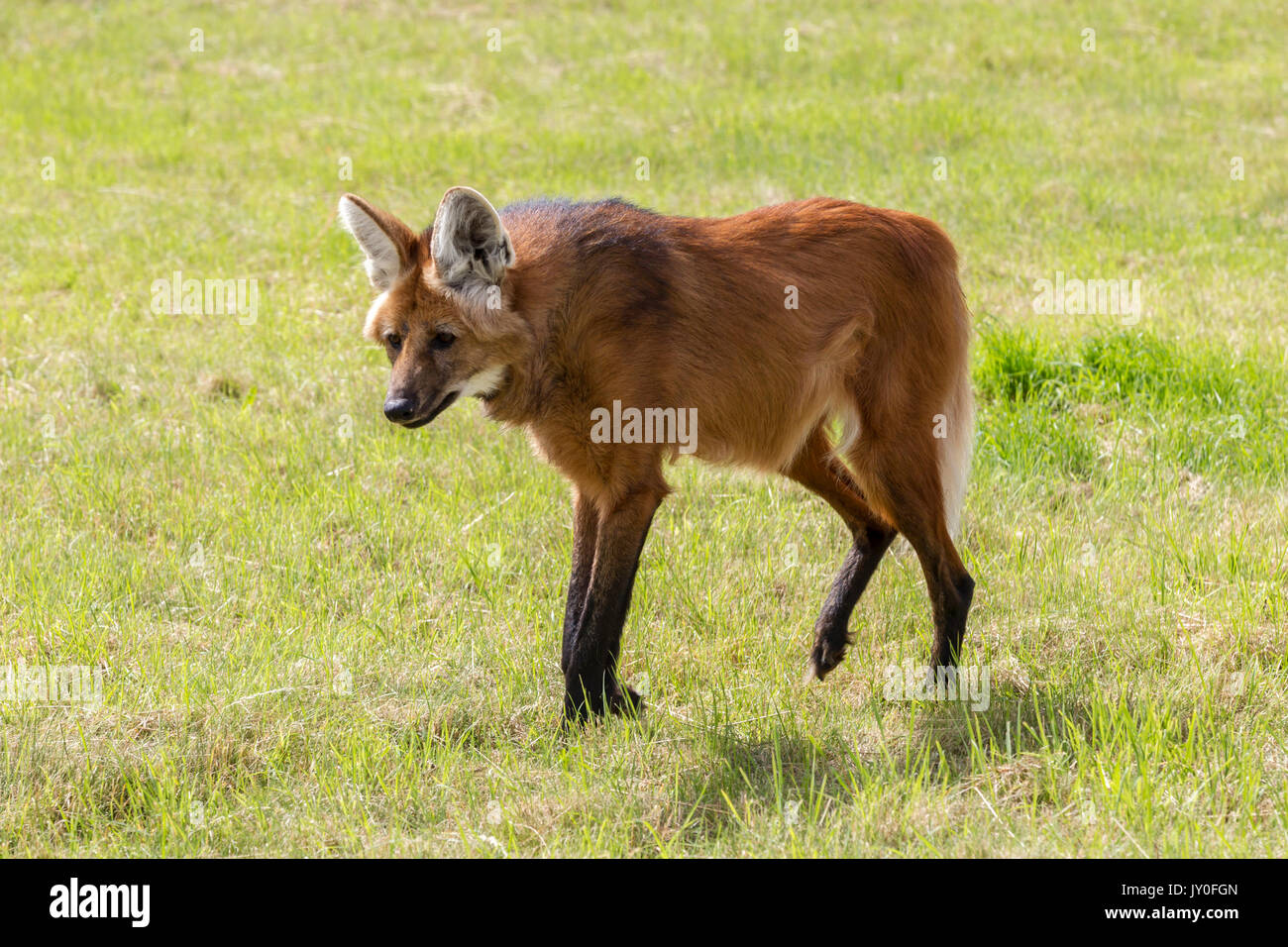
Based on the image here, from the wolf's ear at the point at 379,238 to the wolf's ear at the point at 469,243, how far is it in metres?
0.12

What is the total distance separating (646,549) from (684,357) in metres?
1.19

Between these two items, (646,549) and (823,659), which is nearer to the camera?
(823,659)

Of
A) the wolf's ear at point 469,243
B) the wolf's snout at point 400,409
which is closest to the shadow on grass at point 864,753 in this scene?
the wolf's snout at point 400,409

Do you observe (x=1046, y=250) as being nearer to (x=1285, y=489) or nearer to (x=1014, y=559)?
(x=1285, y=489)

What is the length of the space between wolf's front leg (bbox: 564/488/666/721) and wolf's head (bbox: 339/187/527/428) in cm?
52

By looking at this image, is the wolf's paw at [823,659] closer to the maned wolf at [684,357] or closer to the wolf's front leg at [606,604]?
the maned wolf at [684,357]

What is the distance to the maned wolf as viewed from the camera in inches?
129

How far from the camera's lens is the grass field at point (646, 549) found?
10.1ft

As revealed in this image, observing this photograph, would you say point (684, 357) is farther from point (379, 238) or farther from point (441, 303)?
point (379, 238)

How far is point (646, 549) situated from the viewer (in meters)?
4.54

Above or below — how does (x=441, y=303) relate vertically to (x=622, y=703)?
above

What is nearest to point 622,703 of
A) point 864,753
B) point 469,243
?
point 864,753

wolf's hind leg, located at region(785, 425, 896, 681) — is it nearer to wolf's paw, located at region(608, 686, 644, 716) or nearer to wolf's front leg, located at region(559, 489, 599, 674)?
wolf's paw, located at region(608, 686, 644, 716)

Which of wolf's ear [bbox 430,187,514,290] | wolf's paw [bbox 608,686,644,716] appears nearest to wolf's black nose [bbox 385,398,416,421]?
wolf's ear [bbox 430,187,514,290]
